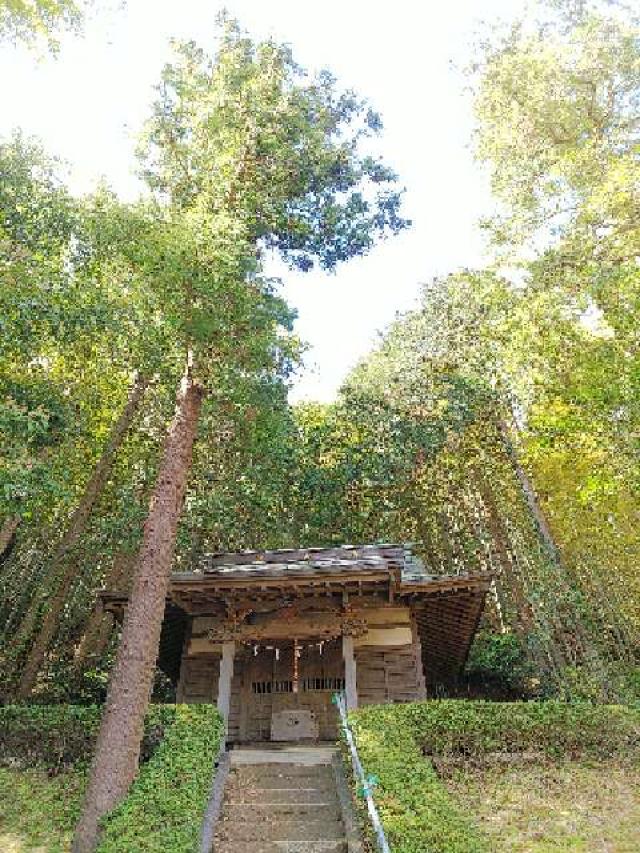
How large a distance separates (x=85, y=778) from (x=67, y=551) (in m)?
5.88

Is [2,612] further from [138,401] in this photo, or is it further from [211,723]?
[211,723]

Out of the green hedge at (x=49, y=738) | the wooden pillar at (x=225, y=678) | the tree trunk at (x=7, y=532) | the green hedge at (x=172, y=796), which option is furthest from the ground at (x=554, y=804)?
the tree trunk at (x=7, y=532)

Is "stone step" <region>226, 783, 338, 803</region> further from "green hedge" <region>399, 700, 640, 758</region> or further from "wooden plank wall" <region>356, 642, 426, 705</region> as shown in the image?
"wooden plank wall" <region>356, 642, 426, 705</region>

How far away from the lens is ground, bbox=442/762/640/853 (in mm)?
7211

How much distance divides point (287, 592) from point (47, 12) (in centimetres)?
928

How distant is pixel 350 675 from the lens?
11.0 metres

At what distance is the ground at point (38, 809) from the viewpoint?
769cm

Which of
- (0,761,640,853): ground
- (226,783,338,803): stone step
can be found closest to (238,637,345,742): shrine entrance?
(226,783,338,803): stone step

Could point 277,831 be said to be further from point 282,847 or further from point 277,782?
point 277,782

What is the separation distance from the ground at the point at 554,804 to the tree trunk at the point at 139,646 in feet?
14.2

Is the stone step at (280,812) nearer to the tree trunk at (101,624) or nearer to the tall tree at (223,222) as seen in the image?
the tall tree at (223,222)

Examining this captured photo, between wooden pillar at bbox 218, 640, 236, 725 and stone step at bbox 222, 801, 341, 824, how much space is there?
7.86 ft

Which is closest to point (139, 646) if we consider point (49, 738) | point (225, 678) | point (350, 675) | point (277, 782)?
point (277, 782)

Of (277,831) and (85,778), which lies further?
(85,778)
